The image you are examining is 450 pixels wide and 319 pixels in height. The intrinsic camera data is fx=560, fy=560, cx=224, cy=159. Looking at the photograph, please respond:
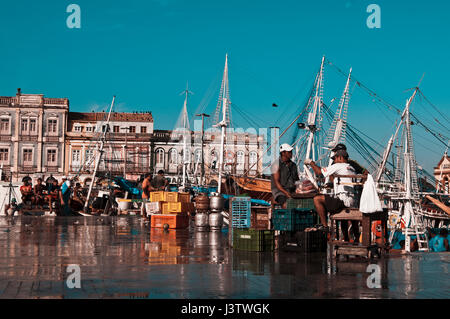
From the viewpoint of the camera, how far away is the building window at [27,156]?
74.6 meters

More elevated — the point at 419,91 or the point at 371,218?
the point at 419,91

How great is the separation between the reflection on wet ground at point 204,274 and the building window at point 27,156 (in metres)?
69.1

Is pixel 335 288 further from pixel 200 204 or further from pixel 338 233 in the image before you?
pixel 200 204

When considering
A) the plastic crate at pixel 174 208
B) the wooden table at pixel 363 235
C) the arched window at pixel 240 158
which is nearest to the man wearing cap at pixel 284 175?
the wooden table at pixel 363 235

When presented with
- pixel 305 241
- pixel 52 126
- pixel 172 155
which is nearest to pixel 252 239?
pixel 305 241

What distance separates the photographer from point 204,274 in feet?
19.7

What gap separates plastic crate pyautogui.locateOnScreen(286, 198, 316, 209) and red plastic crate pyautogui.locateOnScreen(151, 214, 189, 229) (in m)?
6.39

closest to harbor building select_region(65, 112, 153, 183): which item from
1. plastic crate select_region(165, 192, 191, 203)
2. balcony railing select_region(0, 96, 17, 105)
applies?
balcony railing select_region(0, 96, 17, 105)

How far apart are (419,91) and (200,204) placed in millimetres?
23777
